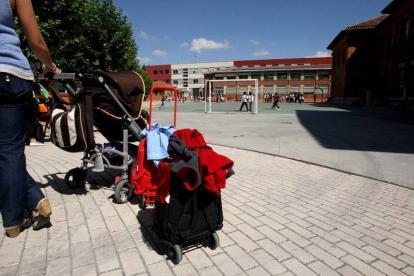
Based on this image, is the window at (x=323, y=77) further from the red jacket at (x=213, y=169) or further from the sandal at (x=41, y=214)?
the sandal at (x=41, y=214)

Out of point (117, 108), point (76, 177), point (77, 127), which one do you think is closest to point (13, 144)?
point (77, 127)

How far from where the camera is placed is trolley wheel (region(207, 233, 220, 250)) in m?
2.49

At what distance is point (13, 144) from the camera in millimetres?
2449

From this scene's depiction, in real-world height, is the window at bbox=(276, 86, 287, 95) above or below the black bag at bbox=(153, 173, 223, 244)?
above

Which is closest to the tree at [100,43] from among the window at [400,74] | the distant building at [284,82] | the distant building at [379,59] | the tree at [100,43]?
the tree at [100,43]

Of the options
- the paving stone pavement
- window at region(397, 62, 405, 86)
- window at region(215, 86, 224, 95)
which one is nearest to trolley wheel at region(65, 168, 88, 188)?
the paving stone pavement

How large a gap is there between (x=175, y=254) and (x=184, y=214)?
36cm

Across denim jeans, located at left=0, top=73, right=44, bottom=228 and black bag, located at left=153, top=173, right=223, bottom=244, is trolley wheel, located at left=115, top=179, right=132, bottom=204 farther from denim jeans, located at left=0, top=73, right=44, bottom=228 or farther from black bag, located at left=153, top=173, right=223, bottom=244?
black bag, located at left=153, top=173, right=223, bottom=244

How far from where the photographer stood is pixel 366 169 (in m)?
5.49

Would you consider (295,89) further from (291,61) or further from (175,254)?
(175,254)

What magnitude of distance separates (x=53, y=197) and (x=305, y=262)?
3.36 m

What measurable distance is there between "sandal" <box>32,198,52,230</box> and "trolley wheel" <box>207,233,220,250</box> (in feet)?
5.66

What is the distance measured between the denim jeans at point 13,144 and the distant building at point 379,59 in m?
30.6

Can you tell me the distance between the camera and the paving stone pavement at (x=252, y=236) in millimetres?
2250
